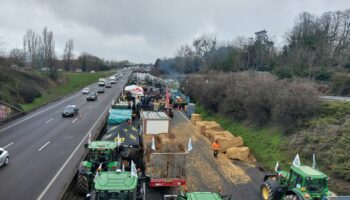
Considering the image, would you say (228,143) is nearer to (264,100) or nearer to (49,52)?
(264,100)

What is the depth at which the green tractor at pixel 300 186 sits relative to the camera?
12.6 m

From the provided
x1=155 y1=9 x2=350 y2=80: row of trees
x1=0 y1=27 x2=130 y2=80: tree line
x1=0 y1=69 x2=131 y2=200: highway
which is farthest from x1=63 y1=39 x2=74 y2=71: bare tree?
x1=0 y1=69 x2=131 y2=200: highway

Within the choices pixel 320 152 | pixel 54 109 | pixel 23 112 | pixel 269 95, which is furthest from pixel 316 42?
pixel 23 112

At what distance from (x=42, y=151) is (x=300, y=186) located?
17652mm

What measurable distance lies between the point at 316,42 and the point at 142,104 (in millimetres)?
37547

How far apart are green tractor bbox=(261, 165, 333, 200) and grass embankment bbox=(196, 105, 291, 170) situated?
621cm

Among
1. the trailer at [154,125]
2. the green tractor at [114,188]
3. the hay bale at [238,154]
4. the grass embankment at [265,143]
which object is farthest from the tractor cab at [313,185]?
the trailer at [154,125]

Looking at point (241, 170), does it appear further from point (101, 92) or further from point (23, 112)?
point (101, 92)

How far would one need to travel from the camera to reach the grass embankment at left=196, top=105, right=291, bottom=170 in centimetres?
2138

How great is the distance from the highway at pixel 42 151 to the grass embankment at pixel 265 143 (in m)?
13.5

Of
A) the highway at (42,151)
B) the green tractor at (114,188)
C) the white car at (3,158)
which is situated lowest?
the highway at (42,151)

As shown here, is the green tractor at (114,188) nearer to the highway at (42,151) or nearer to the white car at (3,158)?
the highway at (42,151)

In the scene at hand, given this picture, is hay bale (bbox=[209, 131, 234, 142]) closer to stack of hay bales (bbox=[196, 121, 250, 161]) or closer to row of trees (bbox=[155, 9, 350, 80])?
stack of hay bales (bbox=[196, 121, 250, 161])

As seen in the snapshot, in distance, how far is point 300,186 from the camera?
1291 centimetres
